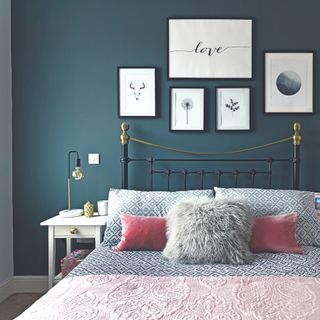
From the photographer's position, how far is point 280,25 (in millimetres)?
3164

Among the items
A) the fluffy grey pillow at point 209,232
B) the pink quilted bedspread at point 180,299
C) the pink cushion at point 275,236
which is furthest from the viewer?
the pink cushion at point 275,236

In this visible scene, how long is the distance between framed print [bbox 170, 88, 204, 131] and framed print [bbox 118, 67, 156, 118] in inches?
6.6

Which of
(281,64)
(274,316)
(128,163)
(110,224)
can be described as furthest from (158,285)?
(281,64)

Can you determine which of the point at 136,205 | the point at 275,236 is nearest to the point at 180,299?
the point at 275,236

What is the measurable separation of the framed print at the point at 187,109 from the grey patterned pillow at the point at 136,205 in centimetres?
65

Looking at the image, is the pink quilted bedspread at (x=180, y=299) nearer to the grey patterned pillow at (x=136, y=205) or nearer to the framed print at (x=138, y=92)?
the grey patterned pillow at (x=136, y=205)

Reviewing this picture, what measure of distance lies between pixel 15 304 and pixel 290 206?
7.32ft

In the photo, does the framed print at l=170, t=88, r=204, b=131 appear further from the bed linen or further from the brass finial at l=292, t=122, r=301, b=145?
the bed linen

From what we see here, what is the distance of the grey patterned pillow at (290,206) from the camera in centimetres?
254

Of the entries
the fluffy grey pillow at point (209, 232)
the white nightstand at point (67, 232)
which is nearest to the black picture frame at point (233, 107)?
the fluffy grey pillow at point (209, 232)

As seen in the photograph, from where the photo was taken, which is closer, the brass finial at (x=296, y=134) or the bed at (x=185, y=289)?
the bed at (x=185, y=289)

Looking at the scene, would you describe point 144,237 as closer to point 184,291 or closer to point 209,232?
point 209,232

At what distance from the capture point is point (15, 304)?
3.03 meters

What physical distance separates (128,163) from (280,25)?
1.70m
